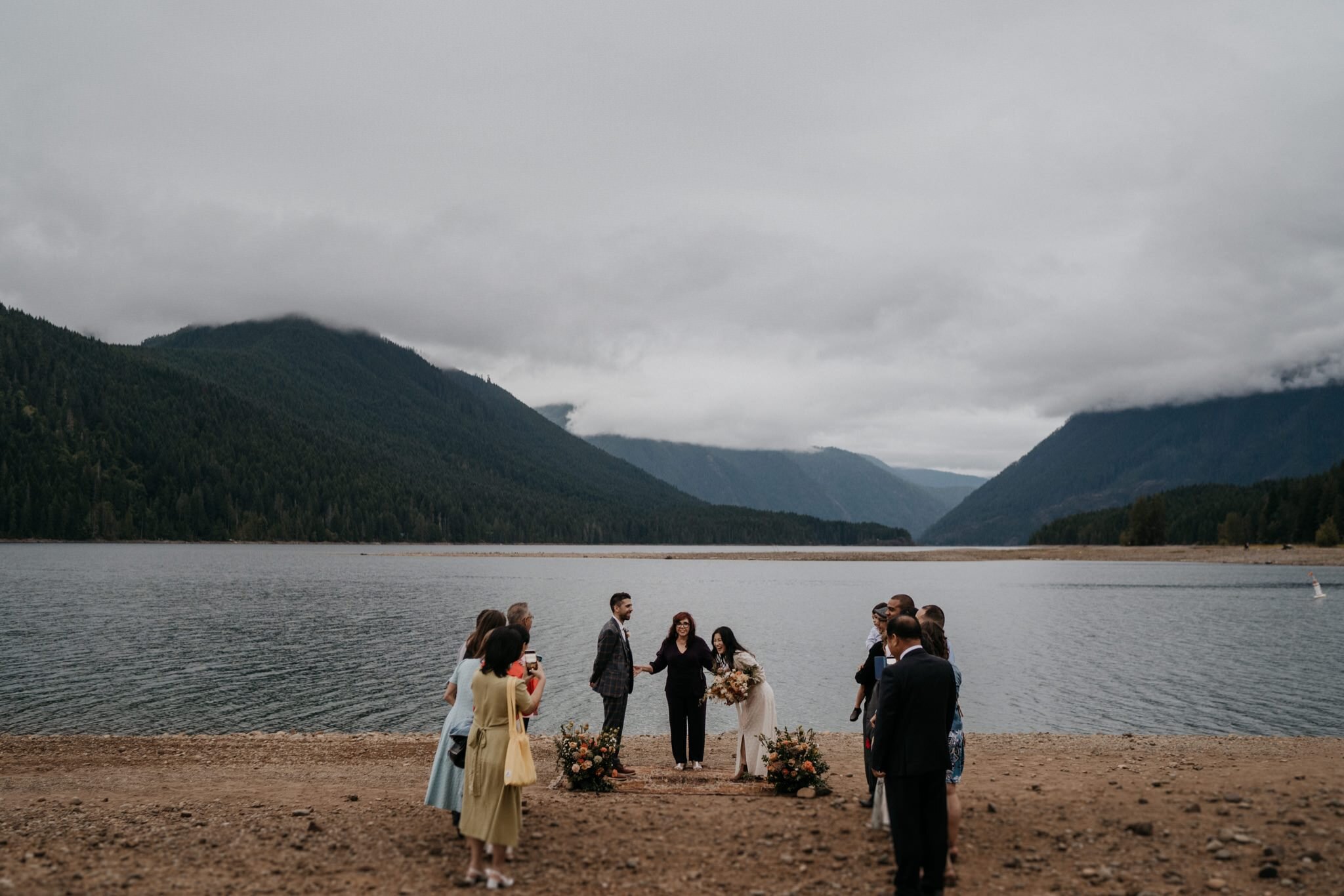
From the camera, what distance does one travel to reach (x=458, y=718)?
9773mm

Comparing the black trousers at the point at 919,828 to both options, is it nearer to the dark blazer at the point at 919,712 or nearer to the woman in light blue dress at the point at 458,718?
the dark blazer at the point at 919,712

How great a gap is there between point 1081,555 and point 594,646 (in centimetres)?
15006

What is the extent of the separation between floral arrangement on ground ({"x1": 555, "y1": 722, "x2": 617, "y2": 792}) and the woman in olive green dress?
12.5 feet

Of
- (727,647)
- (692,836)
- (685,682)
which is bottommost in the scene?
(692,836)

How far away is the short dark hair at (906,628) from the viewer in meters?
8.62

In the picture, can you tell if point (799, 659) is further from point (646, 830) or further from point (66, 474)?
point (66, 474)

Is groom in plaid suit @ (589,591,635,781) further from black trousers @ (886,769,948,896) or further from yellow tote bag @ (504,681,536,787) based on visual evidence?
black trousers @ (886,769,948,896)

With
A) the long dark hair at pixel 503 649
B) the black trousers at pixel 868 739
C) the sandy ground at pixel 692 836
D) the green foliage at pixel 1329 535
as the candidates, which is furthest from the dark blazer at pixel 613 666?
the green foliage at pixel 1329 535

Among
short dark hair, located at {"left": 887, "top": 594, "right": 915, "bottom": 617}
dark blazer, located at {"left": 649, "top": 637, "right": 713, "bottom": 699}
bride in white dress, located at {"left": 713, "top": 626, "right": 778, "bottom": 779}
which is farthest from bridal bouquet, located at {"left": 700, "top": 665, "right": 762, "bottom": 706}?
short dark hair, located at {"left": 887, "top": 594, "right": 915, "bottom": 617}

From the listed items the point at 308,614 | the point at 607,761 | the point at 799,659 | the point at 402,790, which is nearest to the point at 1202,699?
the point at 799,659

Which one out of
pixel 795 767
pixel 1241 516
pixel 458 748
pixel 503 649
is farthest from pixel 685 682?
pixel 1241 516

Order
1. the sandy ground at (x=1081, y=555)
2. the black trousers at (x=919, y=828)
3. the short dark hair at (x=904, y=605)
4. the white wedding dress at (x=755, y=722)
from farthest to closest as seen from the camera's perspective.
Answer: the sandy ground at (x=1081, y=555)
the white wedding dress at (x=755, y=722)
the short dark hair at (x=904, y=605)
the black trousers at (x=919, y=828)

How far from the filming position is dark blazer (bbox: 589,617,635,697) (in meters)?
13.9

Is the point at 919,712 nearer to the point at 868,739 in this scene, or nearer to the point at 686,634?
the point at 868,739
